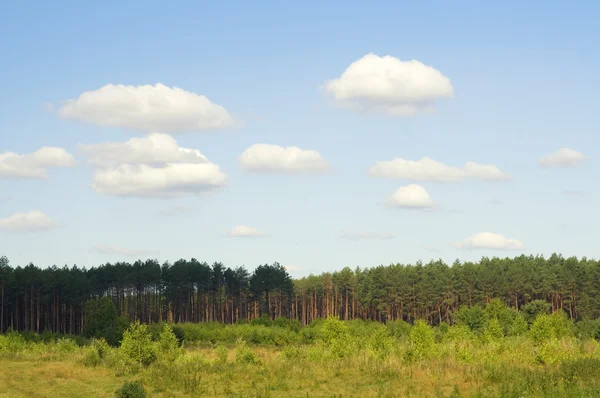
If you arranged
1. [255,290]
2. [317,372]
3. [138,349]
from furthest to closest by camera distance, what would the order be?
[255,290], [138,349], [317,372]

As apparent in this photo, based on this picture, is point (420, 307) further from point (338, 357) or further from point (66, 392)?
point (66, 392)

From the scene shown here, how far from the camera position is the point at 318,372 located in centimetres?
2948

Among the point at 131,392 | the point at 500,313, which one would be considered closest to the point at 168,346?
the point at 131,392

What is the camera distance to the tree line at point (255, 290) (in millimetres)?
98062

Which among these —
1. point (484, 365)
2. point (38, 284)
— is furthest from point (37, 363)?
point (38, 284)

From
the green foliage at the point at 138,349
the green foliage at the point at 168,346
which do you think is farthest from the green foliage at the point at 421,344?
A: the green foliage at the point at 138,349

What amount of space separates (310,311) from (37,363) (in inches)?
4597

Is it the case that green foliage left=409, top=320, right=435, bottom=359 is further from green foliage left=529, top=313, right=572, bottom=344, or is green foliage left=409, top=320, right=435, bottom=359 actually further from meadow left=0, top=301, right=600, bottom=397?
green foliage left=529, top=313, right=572, bottom=344

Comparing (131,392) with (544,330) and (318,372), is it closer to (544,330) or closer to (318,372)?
(318,372)

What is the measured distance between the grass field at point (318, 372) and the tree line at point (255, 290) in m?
65.6

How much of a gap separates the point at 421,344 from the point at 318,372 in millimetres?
10061

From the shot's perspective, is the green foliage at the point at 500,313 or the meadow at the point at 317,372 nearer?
the meadow at the point at 317,372

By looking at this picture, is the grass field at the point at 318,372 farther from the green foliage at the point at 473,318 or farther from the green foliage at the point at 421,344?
the green foliage at the point at 473,318

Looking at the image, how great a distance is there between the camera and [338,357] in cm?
3456
